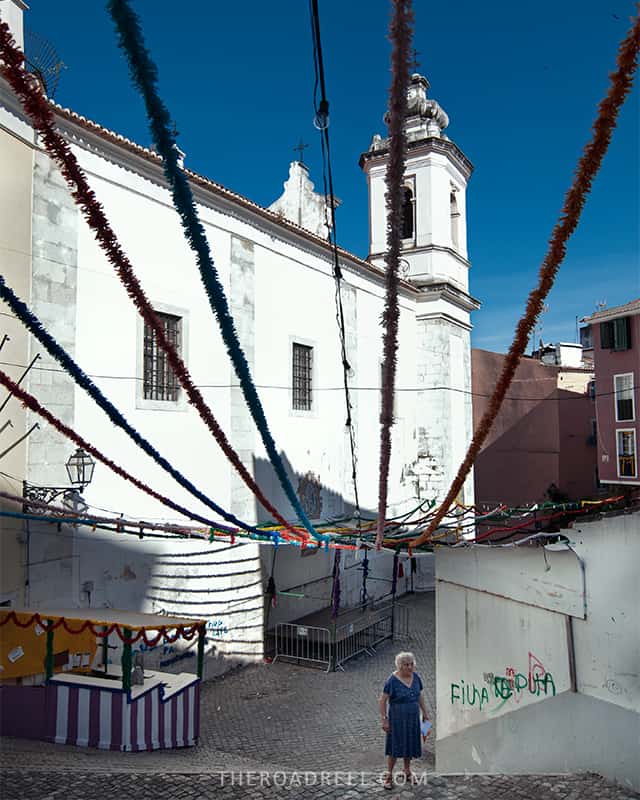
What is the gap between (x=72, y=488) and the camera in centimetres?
978

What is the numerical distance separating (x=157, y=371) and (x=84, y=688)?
19.5 feet

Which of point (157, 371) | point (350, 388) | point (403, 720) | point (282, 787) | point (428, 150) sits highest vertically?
Answer: point (428, 150)

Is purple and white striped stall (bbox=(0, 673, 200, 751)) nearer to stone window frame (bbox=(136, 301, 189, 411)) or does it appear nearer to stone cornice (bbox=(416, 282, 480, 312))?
stone window frame (bbox=(136, 301, 189, 411))

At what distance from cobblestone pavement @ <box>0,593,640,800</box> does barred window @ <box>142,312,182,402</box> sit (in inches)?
218

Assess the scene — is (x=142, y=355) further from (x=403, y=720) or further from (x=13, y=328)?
(x=403, y=720)

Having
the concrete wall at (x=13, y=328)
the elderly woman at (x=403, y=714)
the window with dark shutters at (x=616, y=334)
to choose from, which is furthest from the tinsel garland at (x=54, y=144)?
the window with dark shutters at (x=616, y=334)

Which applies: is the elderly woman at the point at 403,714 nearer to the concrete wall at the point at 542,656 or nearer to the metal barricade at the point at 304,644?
the concrete wall at the point at 542,656

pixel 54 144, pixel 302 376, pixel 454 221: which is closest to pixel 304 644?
pixel 302 376

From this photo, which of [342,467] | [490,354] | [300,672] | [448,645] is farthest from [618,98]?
[490,354]

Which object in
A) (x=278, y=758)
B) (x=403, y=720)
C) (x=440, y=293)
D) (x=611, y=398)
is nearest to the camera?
(x=403, y=720)

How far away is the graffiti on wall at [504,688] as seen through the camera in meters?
6.04

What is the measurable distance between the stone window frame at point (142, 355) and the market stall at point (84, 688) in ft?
13.8

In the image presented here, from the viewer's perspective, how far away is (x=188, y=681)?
8820 mm

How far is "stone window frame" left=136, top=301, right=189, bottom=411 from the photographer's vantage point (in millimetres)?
11688
